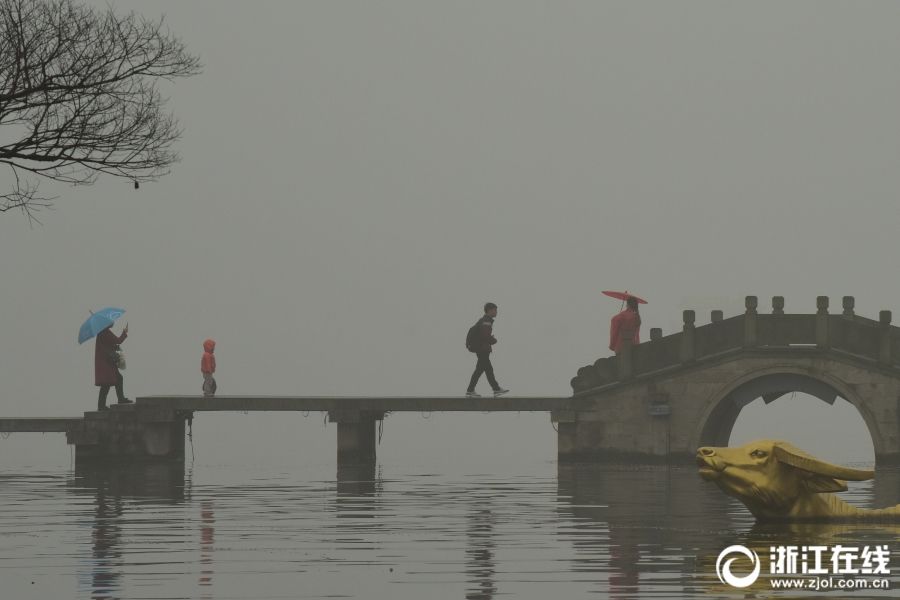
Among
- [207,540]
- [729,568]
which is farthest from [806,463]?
[207,540]

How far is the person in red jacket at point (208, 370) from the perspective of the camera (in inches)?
1577

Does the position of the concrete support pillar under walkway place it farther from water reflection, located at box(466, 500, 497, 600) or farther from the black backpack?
water reflection, located at box(466, 500, 497, 600)

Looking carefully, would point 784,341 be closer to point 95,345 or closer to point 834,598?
point 95,345

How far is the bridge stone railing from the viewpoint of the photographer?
38.3 meters

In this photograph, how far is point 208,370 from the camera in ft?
132

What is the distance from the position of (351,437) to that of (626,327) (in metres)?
6.56

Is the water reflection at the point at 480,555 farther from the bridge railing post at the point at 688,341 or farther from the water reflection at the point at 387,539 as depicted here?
the bridge railing post at the point at 688,341

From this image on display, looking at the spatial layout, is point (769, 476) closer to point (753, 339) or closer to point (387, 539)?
point (387, 539)

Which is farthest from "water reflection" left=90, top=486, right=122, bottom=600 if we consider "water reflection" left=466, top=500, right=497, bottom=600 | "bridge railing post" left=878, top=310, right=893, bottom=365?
"bridge railing post" left=878, top=310, right=893, bottom=365

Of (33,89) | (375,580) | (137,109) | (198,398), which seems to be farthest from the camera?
(198,398)

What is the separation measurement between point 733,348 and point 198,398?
11843 millimetres

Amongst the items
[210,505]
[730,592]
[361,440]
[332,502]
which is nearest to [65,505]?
[210,505]

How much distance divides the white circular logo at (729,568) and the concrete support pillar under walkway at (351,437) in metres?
23.9

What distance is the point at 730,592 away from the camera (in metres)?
12.0
